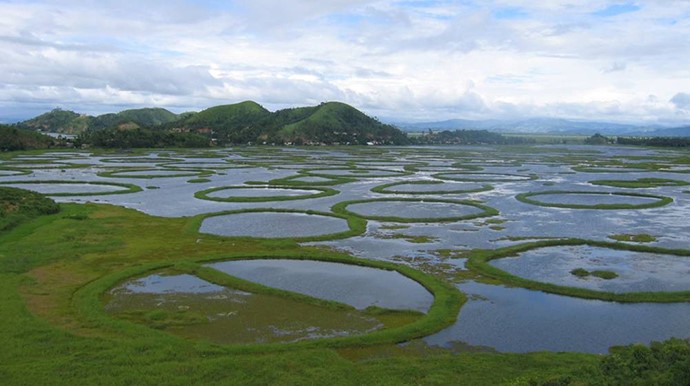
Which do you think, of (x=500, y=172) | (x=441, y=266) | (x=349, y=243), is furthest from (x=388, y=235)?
(x=500, y=172)

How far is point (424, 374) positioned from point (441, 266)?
41.9 feet

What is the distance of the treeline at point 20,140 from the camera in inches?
4369

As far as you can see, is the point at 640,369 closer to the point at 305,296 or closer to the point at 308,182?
the point at 305,296

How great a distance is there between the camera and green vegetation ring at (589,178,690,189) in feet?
206

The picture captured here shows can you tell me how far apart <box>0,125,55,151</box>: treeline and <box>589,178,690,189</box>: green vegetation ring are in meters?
106

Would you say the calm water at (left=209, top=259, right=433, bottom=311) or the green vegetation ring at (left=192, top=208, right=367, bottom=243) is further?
the green vegetation ring at (left=192, top=208, right=367, bottom=243)

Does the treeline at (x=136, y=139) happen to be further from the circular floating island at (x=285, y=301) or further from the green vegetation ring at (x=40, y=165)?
the circular floating island at (x=285, y=301)

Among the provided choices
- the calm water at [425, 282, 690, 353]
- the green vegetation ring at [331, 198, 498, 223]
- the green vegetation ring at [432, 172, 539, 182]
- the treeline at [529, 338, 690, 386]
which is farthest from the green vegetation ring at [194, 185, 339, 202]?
the treeline at [529, 338, 690, 386]

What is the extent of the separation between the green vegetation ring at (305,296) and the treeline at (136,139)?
388ft

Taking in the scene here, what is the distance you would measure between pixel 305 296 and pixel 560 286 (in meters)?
11.1

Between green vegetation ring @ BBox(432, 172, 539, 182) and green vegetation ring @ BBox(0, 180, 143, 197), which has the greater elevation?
green vegetation ring @ BBox(0, 180, 143, 197)

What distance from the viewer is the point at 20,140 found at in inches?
4520

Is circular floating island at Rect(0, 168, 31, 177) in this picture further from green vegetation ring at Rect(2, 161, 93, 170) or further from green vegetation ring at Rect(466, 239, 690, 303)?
green vegetation ring at Rect(466, 239, 690, 303)

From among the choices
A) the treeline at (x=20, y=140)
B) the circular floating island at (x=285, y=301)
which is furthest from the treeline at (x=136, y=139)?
the circular floating island at (x=285, y=301)
